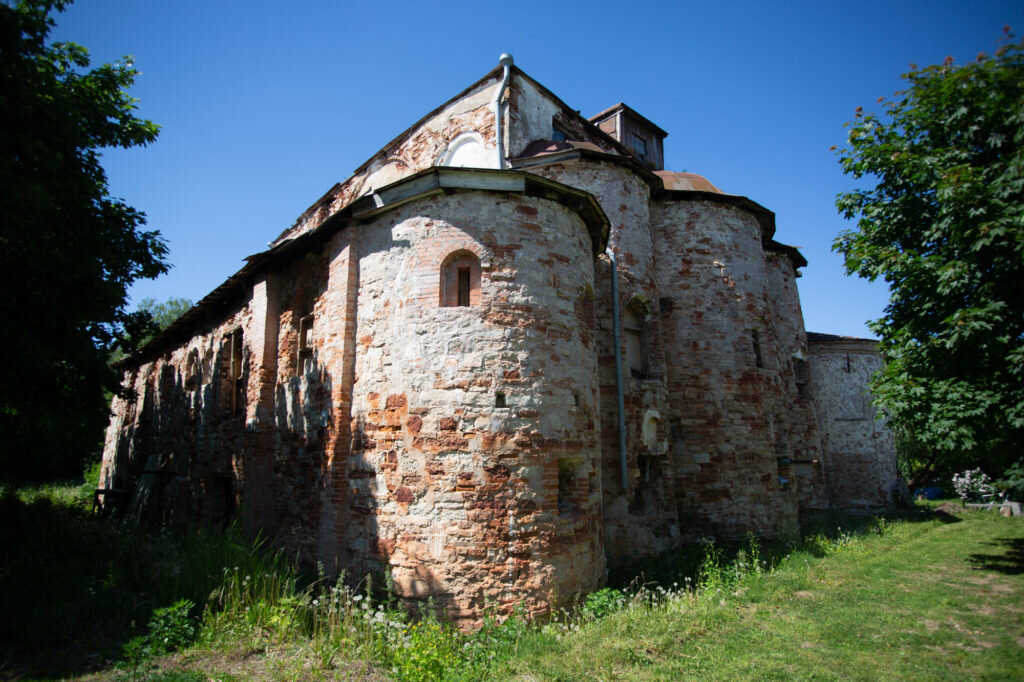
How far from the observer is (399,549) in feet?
23.3

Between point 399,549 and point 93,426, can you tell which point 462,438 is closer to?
point 399,549

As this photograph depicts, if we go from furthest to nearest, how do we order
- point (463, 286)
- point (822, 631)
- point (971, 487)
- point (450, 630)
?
point (971, 487)
point (463, 286)
point (822, 631)
point (450, 630)

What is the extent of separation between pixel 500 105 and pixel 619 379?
6.19 meters

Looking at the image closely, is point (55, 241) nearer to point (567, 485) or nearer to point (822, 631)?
point (567, 485)

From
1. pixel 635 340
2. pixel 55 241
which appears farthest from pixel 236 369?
pixel 635 340

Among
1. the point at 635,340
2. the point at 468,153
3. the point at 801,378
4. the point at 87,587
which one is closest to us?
the point at 87,587

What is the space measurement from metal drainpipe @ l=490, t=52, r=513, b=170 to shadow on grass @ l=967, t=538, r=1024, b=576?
11.7m

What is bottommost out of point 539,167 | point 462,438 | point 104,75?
point 462,438

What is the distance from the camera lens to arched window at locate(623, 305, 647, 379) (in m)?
11.5

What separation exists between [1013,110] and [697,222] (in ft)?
20.8

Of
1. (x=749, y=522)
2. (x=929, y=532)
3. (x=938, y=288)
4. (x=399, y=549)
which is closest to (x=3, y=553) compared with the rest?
(x=399, y=549)

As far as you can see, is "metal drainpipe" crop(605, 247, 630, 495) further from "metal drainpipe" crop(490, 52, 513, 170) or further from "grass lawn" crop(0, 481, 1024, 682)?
"metal drainpipe" crop(490, 52, 513, 170)

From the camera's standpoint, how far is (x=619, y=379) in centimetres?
1036

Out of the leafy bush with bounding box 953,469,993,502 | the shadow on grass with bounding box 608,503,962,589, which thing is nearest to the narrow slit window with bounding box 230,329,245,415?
the shadow on grass with bounding box 608,503,962,589
